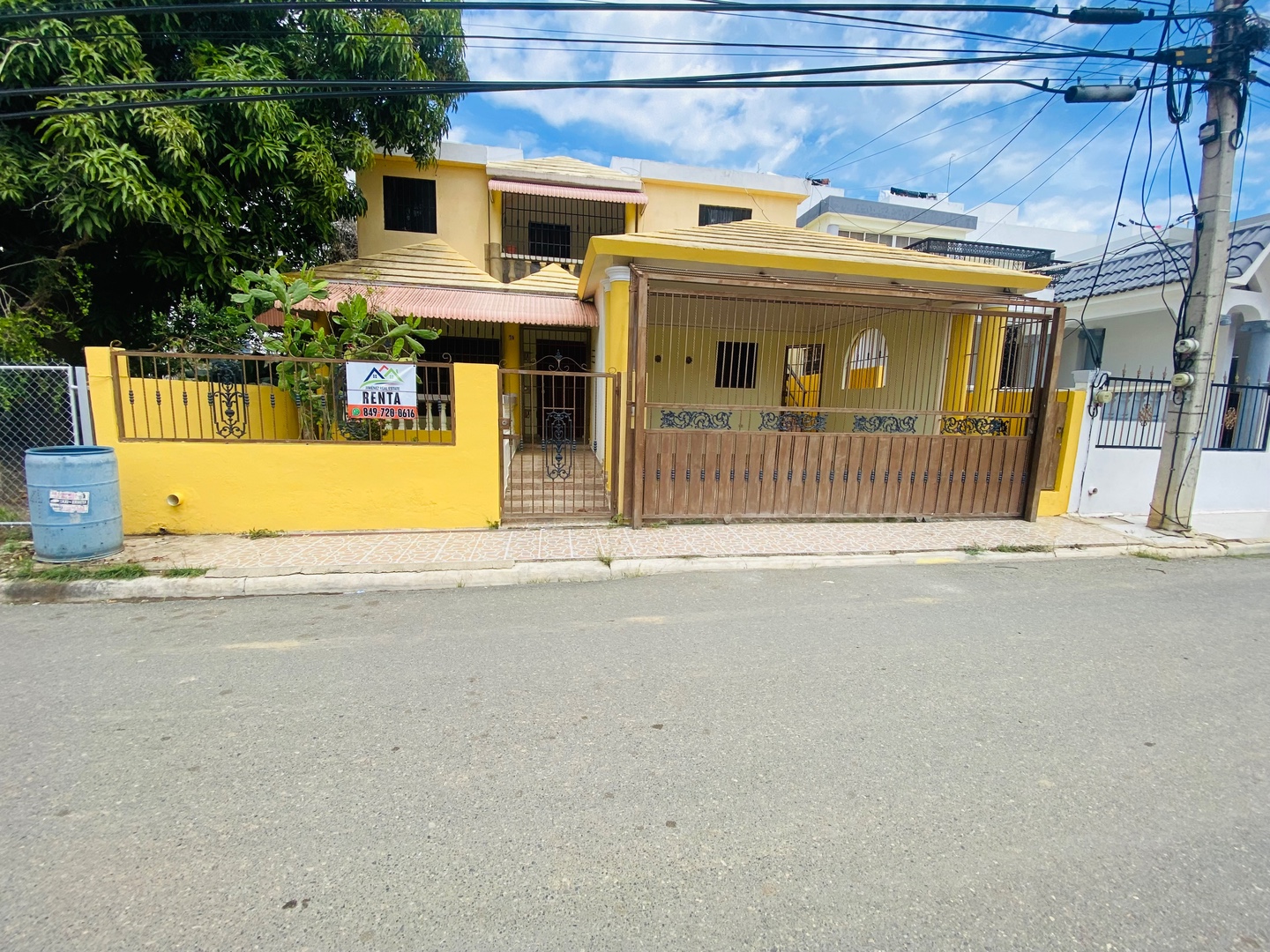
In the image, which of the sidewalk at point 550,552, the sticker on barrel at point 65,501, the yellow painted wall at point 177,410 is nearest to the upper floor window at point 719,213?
the sidewalk at point 550,552

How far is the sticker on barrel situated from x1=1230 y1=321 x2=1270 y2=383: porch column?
52.7 feet

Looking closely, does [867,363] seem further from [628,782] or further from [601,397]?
[628,782]

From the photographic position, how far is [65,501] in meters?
4.87

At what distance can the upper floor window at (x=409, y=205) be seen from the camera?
13.2 m

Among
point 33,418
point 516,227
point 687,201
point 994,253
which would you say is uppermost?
point 687,201

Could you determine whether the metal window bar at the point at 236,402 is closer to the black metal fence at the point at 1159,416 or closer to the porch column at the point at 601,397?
the porch column at the point at 601,397

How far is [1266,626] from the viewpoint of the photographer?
432cm

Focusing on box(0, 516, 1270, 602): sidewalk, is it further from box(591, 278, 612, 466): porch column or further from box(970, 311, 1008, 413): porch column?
box(970, 311, 1008, 413): porch column

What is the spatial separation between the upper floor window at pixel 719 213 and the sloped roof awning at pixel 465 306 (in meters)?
6.05

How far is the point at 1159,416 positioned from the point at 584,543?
9004mm

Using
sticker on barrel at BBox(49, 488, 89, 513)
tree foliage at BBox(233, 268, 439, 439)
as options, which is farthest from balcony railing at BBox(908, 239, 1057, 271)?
sticker on barrel at BBox(49, 488, 89, 513)

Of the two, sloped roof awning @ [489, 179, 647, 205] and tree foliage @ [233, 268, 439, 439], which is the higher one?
sloped roof awning @ [489, 179, 647, 205]

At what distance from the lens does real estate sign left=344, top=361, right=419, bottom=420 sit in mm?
6035

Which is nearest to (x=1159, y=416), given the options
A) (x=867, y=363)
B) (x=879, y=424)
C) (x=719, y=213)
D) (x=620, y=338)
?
(x=867, y=363)
